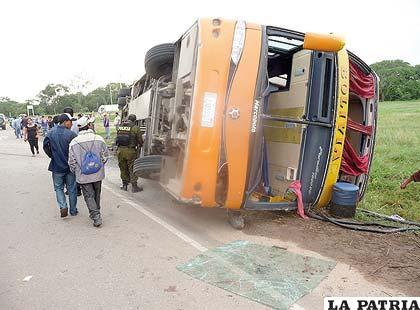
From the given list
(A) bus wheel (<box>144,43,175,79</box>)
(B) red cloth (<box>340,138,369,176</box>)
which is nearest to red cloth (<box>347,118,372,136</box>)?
(B) red cloth (<box>340,138,369,176</box>)

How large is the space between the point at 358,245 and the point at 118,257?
271 centimetres

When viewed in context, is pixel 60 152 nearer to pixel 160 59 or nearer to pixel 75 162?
pixel 75 162

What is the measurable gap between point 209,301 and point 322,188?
285 cm

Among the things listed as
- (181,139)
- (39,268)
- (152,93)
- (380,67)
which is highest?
(380,67)

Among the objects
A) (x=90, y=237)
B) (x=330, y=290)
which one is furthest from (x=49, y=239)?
(x=330, y=290)

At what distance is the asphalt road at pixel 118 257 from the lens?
322 cm

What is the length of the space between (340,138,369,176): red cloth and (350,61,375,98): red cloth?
2.47 ft

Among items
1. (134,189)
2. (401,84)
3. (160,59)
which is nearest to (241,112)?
(160,59)

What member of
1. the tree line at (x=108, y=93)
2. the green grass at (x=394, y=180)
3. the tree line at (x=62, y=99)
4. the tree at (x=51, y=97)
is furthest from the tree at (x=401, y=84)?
the tree at (x=51, y=97)

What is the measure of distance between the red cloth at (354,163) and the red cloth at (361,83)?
753 millimetres

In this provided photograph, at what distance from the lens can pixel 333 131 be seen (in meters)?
5.14

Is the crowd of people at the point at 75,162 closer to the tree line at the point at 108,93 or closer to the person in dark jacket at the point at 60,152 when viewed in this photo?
the person in dark jacket at the point at 60,152

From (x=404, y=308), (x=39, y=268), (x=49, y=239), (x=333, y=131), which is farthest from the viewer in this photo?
(x=333, y=131)

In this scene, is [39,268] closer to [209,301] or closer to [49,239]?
[49,239]
